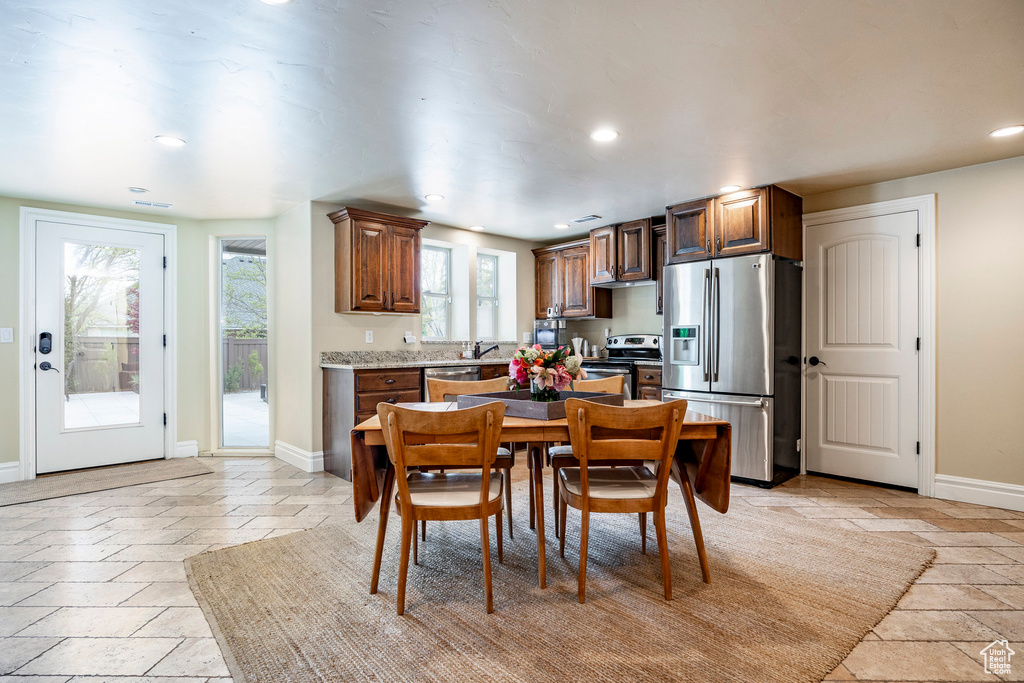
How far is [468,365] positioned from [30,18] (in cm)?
367

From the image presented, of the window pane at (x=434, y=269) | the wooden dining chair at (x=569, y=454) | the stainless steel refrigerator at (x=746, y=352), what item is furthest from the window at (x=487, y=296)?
the wooden dining chair at (x=569, y=454)

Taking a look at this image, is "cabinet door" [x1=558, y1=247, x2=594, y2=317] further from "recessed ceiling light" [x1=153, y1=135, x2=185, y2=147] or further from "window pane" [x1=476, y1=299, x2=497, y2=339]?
"recessed ceiling light" [x1=153, y1=135, x2=185, y2=147]

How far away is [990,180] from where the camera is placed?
3527 millimetres

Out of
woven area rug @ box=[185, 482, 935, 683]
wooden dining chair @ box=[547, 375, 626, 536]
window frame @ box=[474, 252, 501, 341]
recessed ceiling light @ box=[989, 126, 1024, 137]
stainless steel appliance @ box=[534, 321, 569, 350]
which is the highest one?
recessed ceiling light @ box=[989, 126, 1024, 137]

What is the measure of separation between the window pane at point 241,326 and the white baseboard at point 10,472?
59.1 inches

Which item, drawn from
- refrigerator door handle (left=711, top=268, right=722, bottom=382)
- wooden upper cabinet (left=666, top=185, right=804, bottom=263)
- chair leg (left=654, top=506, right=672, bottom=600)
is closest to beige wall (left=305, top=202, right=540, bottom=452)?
wooden upper cabinet (left=666, top=185, right=804, bottom=263)

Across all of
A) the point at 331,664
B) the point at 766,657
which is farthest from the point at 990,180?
the point at 331,664

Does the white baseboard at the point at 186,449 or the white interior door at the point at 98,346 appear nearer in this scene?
the white interior door at the point at 98,346

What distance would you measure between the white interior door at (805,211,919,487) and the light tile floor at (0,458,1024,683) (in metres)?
0.26

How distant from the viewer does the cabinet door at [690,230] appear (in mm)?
4332

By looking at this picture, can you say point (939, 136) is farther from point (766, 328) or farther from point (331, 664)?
point (331, 664)

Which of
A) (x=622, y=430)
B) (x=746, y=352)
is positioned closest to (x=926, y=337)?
(x=746, y=352)

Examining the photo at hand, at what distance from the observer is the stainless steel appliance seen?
6.16m

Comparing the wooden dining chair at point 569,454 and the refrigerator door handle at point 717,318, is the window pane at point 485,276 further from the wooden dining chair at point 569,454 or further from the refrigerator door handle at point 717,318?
the wooden dining chair at point 569,454
